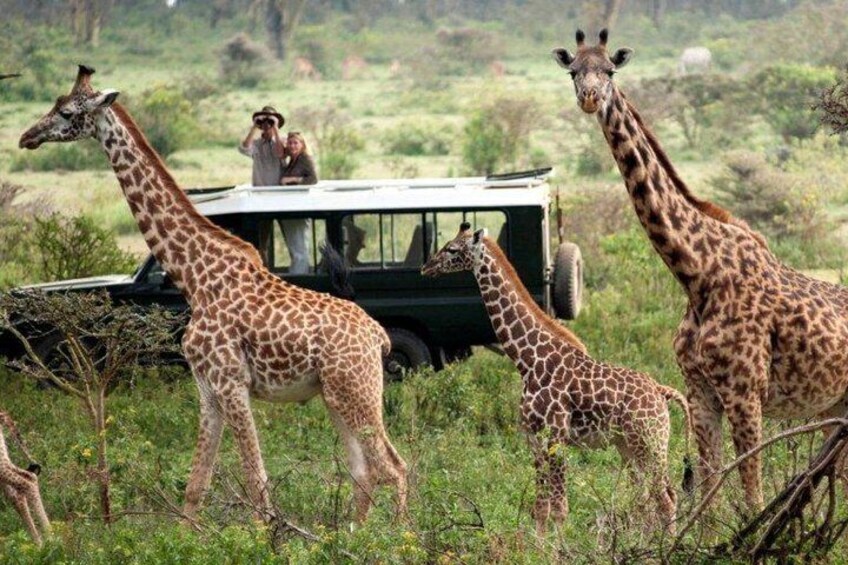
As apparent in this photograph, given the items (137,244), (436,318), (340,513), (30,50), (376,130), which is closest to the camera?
(340,513)

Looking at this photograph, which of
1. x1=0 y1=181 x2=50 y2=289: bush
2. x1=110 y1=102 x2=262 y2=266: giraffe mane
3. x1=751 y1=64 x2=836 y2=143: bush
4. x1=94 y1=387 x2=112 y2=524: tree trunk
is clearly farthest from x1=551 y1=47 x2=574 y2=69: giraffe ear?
x1=751 y1=64 x2=836 y2=143: bush

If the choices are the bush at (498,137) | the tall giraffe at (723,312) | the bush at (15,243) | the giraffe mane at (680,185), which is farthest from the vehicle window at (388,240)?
the bush at (498,137)

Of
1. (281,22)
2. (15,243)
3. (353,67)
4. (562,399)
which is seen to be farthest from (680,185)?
(281,22)

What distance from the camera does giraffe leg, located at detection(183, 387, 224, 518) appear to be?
956cm

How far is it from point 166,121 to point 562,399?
23.4 meters

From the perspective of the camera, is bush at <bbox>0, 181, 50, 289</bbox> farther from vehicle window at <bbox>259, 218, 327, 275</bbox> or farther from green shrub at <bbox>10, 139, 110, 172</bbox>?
green shrub at <bbox>10, 139, 110, 172</bbox>

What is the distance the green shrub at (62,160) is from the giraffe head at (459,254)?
65.7 ft

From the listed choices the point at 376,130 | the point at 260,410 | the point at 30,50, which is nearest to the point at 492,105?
the point at 376,130

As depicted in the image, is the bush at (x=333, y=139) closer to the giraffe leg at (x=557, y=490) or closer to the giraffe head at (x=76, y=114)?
the giraffe head at (x=76, y=114)

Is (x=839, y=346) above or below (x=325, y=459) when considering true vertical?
above

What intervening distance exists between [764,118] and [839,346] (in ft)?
82.2

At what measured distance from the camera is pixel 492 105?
3238 cm

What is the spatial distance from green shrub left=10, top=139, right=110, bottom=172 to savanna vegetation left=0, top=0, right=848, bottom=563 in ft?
0.12

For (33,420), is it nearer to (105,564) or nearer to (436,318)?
(436,318)
